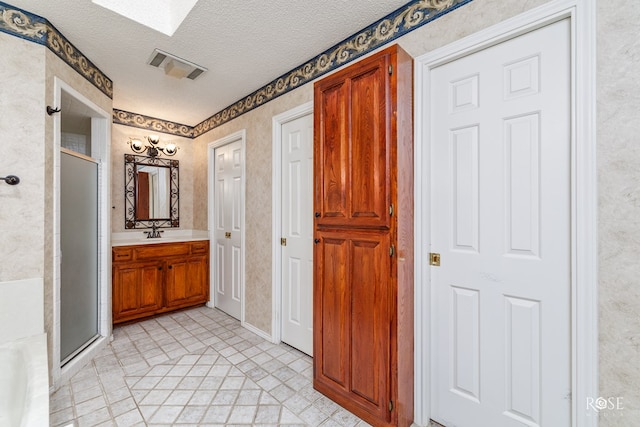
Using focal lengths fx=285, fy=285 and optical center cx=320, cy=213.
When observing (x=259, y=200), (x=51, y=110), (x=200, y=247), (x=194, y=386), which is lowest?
(x=194, y=386)

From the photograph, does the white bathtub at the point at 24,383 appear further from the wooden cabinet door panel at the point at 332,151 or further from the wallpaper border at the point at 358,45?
the wallpaper border at the point at 358,45

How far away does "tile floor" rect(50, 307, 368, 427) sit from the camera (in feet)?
5.62

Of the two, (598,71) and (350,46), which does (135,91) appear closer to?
(350,46)

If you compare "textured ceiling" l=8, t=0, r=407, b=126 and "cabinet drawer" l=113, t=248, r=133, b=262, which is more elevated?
"textured ceiling" l=8, t=0, r=407, b=126

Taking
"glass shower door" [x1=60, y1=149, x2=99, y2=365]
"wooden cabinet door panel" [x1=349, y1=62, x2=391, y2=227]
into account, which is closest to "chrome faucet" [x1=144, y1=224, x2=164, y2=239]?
"glass shower door" [x1=60, y1=149, x2=99, y2=365]

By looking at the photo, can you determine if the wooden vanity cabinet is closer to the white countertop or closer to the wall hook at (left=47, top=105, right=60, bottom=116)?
the white countertop

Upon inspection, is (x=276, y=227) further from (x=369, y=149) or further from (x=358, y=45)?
(x=358, y=45)

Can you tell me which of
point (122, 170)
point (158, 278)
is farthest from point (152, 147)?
point (158, 278)

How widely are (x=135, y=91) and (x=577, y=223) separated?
3.78 m

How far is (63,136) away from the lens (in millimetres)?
3238

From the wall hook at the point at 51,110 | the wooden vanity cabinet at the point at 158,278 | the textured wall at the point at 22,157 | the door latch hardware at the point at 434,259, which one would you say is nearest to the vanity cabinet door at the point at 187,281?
the wooden vanity cabinet at the point at 158,278

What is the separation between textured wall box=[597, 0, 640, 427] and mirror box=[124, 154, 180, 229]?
428 cm

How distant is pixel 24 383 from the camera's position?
131 cm

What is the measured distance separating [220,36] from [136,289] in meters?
2.75
